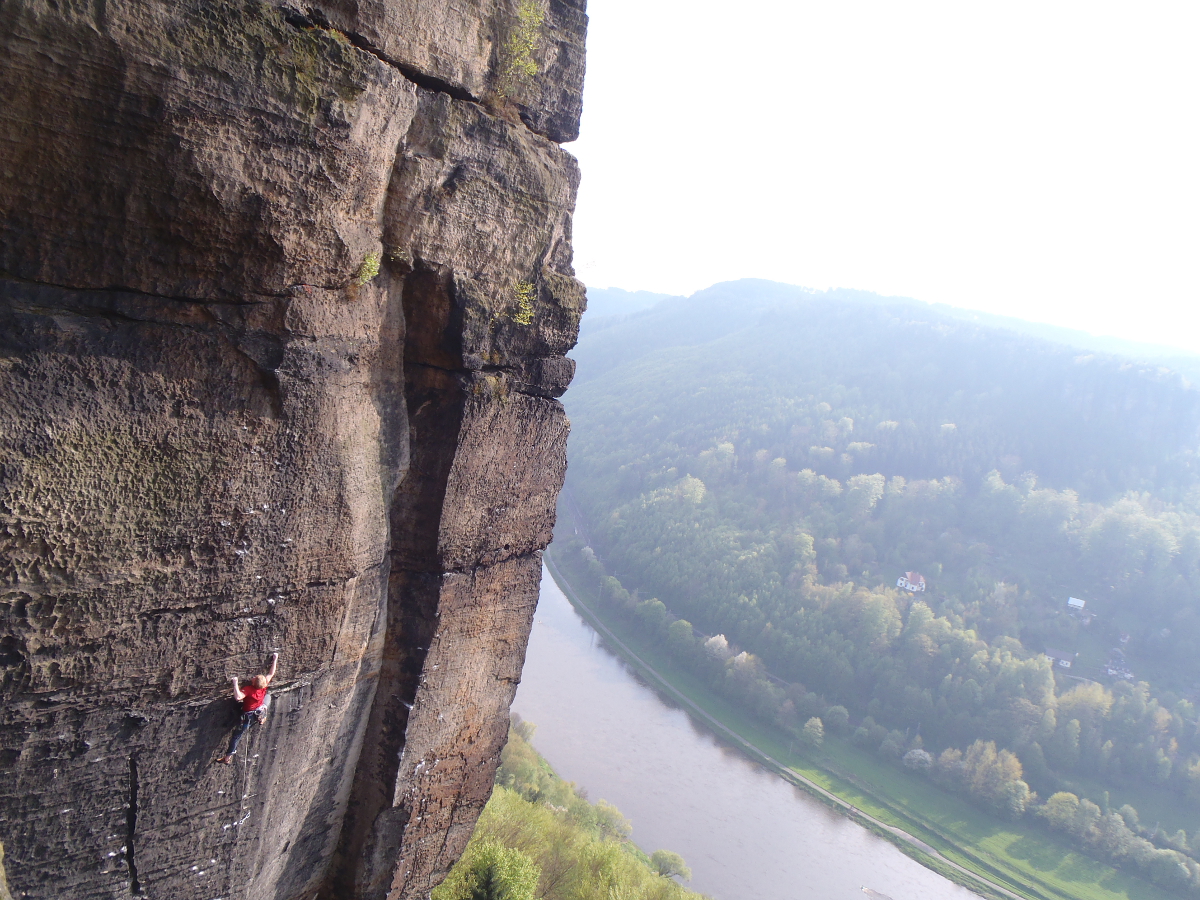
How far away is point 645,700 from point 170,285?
136ft

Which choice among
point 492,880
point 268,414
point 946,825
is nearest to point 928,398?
point 946,825

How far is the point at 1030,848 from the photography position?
3728 centimetres

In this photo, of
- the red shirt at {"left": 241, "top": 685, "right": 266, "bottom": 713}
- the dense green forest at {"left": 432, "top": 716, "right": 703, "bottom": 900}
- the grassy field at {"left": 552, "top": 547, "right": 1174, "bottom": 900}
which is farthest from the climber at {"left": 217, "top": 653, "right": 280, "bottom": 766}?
the grassy field at {"left": 552, "top": 547, "right": 1174, "bottom": 900}

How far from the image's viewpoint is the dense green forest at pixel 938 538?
46.5 m

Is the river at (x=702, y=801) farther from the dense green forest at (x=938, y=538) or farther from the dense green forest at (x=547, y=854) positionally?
the dense green forest at (x=938, y=538)

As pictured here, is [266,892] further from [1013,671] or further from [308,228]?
[1013,671]

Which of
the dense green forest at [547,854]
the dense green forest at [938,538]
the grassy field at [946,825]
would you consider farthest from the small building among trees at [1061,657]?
the dense green forest at [547,854]

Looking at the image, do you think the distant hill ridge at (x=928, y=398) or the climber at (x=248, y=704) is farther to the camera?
the distant hill ridge at (x=928, y=398)

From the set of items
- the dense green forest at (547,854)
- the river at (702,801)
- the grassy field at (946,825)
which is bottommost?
the grassy field at (946,825)

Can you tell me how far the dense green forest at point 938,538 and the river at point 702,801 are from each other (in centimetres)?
728

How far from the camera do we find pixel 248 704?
4879 millimetres

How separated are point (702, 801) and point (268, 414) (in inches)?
1330

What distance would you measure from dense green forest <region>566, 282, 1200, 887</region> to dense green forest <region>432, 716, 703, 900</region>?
19.0 metres

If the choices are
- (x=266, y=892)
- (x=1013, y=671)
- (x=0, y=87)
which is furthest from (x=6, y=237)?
(x=1013, y=671)
